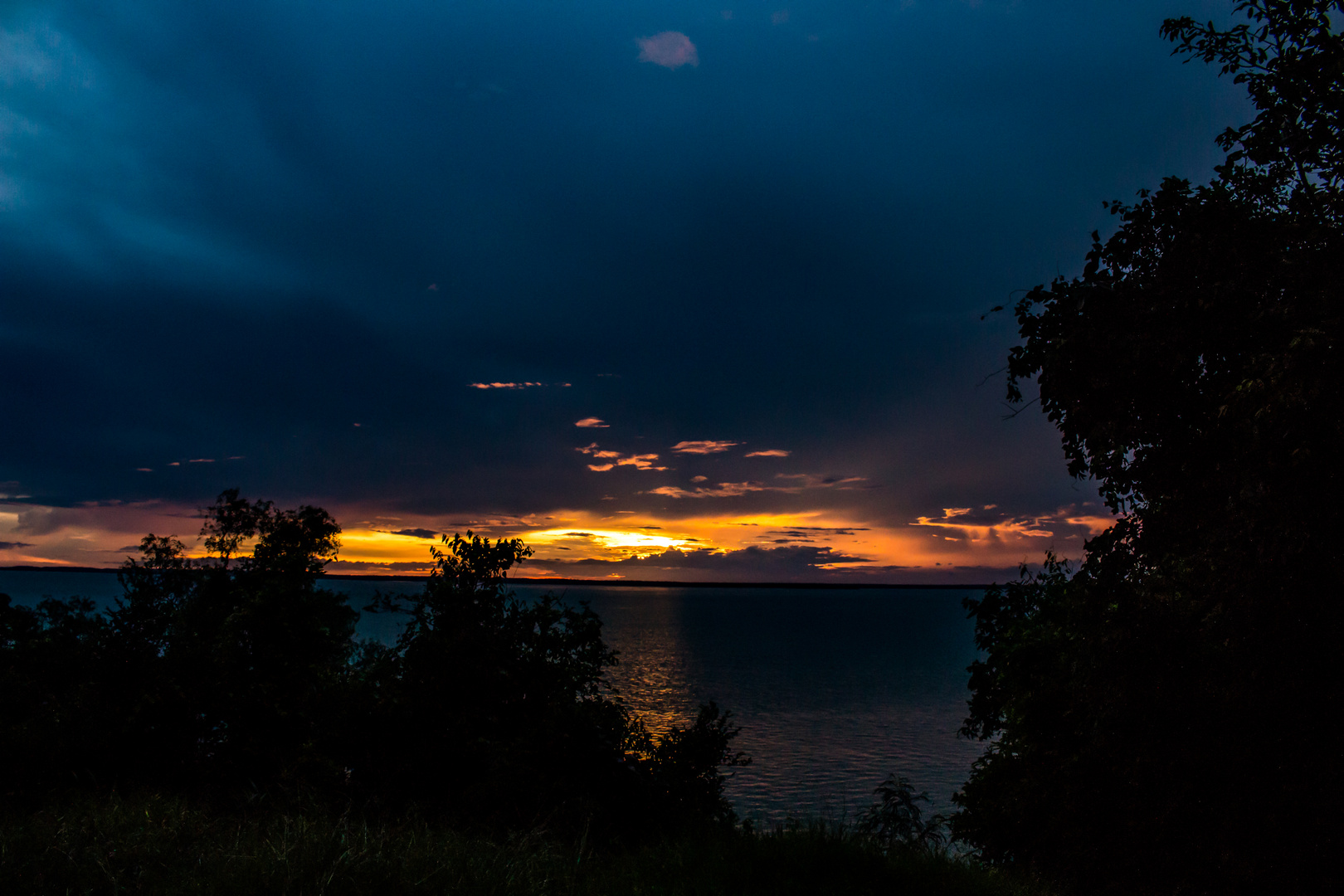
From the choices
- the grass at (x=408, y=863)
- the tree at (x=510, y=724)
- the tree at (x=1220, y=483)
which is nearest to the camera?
the grass at (x=408, y=863)

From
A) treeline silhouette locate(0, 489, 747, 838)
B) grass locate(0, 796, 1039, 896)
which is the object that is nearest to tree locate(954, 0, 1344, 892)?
grass locate(0, 796, 1039, 896)

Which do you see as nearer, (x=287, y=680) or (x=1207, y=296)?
(x=1207, y=296)

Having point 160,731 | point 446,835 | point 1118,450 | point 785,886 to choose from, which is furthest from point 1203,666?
point 160,731

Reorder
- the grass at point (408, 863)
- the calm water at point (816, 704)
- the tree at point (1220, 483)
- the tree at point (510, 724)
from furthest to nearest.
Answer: the calm water at point (816, 704), the tree at point (510, 724), the tree at point (1220, 483), the grass at point (408, 863)

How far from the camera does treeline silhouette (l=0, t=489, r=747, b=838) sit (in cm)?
1325

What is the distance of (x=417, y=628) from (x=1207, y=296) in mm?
14180

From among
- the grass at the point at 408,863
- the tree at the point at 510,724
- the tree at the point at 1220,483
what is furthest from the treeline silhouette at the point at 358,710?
the tree at the point at 1220,483

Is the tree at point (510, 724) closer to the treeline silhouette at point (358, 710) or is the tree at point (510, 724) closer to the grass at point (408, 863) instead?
the treeline silhouette at point (358, 710)

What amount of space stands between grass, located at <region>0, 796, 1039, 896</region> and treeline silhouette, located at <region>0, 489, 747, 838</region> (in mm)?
4372

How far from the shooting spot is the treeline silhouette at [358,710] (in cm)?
1325

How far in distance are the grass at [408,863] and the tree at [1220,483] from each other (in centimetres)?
451

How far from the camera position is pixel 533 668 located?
14.7 meters

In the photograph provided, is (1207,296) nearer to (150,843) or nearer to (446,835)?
(446,835)

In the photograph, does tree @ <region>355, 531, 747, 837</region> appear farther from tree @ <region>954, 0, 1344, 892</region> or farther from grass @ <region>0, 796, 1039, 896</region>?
tree @ <region>954, 0, 1344, 892</region>
